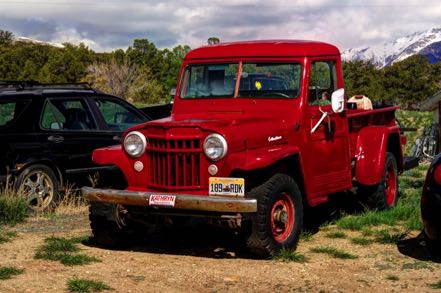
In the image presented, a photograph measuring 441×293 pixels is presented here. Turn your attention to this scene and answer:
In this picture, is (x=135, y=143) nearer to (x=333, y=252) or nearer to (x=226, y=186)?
(x=226, y=186)

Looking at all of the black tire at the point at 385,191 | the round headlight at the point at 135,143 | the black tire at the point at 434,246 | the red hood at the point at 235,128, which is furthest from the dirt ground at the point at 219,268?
the black tire at the point at 385,191

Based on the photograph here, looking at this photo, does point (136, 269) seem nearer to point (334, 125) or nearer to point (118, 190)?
point (118, 190)

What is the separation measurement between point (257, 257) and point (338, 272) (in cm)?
87

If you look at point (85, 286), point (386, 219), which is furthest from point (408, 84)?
point (85, 286)

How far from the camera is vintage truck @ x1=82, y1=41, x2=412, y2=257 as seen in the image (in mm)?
6605

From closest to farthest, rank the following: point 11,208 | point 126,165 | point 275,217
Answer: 1. point 275,217
2. point 126,165
3. point 11,208

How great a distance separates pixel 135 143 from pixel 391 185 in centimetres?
430

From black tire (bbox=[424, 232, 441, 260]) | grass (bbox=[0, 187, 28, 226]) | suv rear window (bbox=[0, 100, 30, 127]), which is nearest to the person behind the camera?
black tire (bbox=[424, 232, 441, 260])

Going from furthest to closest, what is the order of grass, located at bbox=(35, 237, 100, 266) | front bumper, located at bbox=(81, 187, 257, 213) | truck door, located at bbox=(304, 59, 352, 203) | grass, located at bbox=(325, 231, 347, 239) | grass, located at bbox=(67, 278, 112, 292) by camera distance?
grass, located at bbox=(325, 231, 347, 239), truck door, located at bbox=(304, 59, 352, 203), grass, located at bbox=(35, 237, 100, 266), front bumper, located at bbox=(81, 187, 257, 213), grass, located at bbox=(67, 278, 112, 292)

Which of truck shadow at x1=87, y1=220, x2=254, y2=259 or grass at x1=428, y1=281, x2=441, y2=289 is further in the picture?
truck shadow at x1=87, y1=220, x2=254, y2=259

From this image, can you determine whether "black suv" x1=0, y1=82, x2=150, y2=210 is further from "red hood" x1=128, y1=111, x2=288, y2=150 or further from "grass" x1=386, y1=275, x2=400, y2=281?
"grass" x1=386, y1=275, x2=400, y2=281

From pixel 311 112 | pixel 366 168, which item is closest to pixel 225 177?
pixel 311 112

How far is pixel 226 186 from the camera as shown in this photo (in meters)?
6.52

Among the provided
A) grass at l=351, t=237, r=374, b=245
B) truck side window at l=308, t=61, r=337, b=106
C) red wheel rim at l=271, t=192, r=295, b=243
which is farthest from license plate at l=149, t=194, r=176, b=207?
grass at l=351, t=237, r=374, b=245
